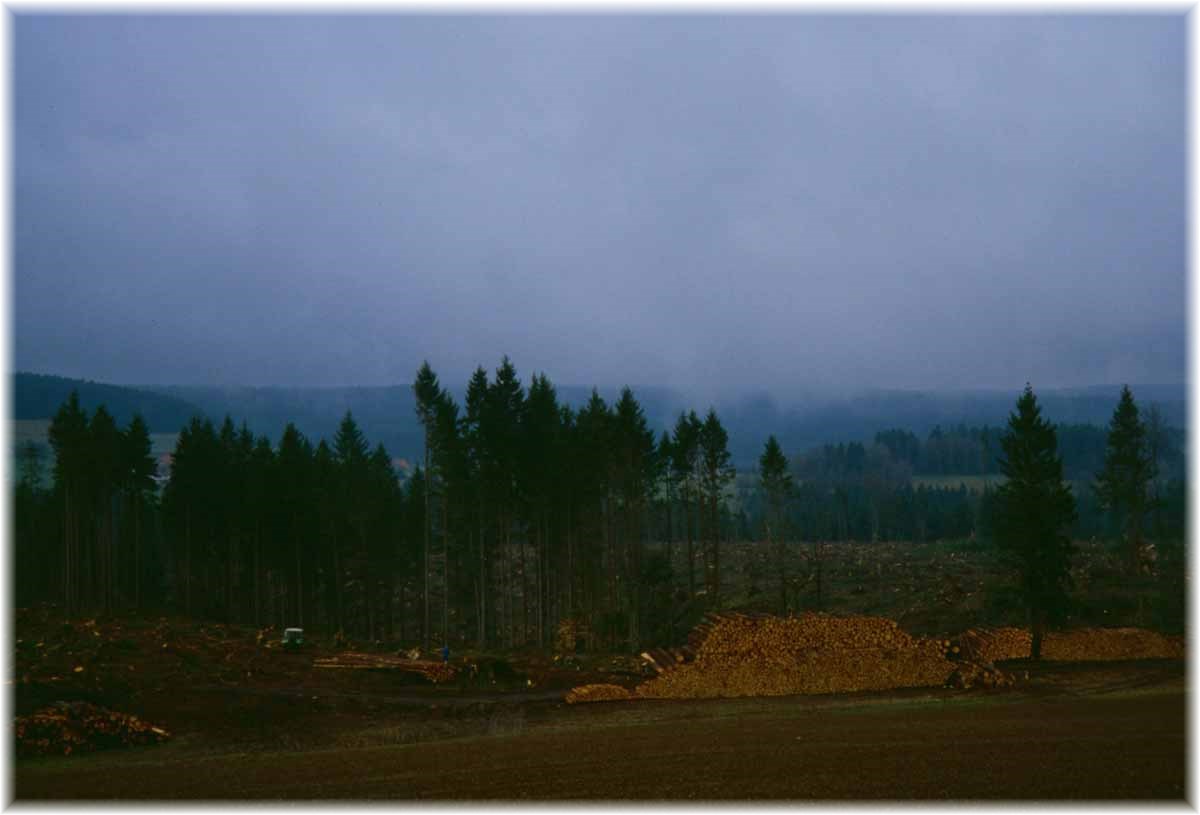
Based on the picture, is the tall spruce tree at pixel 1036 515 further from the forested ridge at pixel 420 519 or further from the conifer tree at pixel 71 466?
the conifer tree at pixel 71 466

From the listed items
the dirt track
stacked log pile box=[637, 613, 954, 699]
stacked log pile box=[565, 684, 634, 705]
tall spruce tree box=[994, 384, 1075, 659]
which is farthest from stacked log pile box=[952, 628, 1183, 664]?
stacked log pile box=[565, 684, 634, 705]

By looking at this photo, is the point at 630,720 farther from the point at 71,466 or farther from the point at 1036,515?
the point at 71,466

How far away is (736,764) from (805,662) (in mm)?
10739

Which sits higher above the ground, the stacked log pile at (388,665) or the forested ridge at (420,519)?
the forested ridge at (420,519)

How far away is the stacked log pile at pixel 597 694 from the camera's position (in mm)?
24188

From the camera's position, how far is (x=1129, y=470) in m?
52.9

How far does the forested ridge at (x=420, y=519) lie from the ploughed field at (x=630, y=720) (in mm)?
12362

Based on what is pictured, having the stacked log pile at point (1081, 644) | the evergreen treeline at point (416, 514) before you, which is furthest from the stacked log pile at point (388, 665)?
the stacked log pile at point (1081, 644)

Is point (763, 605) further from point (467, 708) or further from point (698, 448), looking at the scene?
point (467, 708)

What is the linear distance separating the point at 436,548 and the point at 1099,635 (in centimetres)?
3256

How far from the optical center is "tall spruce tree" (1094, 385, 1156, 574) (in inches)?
2028

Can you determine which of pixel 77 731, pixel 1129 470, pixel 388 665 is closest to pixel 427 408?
pixel 388 665

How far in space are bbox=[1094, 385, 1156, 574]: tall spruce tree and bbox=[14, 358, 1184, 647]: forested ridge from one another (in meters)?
1.17

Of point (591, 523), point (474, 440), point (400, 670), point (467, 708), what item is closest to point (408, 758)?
point (467, 708)
